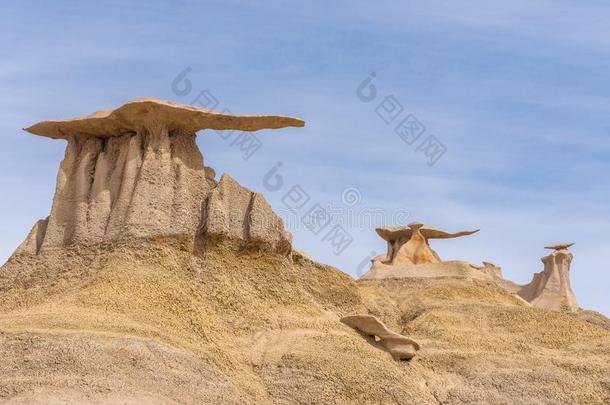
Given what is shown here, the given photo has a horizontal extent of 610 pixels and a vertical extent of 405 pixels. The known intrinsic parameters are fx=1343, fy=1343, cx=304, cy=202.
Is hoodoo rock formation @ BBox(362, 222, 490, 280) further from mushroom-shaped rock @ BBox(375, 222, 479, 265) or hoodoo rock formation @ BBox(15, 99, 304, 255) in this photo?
hoodoo rock formation @ BBox(15, 99, 304, 255)

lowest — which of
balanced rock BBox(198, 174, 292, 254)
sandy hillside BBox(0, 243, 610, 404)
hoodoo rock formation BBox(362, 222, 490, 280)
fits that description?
sandy hillside BBox(0, 243, 610, 404)

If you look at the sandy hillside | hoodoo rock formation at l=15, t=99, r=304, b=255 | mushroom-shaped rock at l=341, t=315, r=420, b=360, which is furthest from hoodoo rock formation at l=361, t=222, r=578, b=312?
hoodoo rock formation at l=15, t=99, r=304, b=255

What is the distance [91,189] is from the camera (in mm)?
37906

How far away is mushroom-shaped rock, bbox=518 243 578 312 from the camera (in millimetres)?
58125

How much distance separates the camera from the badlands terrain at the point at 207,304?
107ft

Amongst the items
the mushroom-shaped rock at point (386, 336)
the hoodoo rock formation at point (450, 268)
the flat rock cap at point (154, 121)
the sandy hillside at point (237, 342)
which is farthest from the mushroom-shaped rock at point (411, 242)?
the flat rock cap at point (154, 121)

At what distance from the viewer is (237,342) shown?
3538 centimetres

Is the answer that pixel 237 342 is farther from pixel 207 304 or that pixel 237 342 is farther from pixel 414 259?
pixel 414 259

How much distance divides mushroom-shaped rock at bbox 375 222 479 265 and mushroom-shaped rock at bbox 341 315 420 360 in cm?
1425

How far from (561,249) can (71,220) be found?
2891 cm

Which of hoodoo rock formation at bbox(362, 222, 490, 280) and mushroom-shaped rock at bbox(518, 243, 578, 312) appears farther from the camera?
mushroom-shaped rock at bbox(518, 243, 578, 312)

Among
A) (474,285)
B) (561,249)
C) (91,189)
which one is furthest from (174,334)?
(561,249)

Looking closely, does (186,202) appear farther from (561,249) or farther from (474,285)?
(561,249)

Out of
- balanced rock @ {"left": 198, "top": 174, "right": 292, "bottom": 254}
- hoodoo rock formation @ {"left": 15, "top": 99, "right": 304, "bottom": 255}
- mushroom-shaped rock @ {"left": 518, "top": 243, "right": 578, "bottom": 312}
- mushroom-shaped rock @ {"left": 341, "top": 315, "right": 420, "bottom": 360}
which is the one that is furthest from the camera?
mushroom-shaped rock @ {"left": 518, "top": 243, "right": 578, "bottom": 312}
